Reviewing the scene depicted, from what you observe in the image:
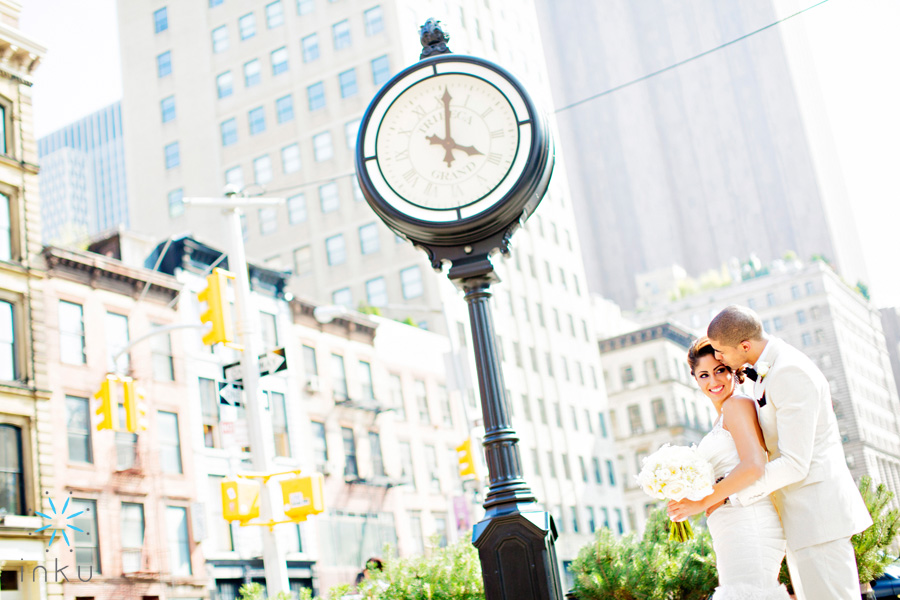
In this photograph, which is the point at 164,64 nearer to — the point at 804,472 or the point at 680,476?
the point at 680,476

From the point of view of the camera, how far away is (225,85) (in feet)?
220

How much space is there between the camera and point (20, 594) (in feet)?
93.6

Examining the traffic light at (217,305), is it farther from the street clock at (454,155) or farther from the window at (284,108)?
the window at (284,108)

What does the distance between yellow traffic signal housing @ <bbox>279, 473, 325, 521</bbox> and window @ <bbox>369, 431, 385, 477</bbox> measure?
90.6 feet

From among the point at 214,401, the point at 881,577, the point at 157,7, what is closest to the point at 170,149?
the point at 157,7

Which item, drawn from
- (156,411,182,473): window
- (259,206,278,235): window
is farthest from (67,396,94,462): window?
(259,206,278,235): window

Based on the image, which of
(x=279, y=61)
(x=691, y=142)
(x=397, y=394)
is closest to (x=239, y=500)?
(x=397, y=394)

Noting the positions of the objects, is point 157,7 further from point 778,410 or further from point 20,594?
point 778,410

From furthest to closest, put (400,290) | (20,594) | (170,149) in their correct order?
(170,149) < (400,290) < (20,594)

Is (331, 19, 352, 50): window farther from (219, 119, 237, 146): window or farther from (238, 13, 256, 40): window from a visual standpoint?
(219, 119, 237, 146): window

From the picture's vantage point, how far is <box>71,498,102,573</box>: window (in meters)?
30.6

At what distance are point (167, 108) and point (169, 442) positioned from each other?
3785 centimetres

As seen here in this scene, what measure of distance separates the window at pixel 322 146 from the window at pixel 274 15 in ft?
30.1

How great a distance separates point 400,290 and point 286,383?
18895 millimetres
